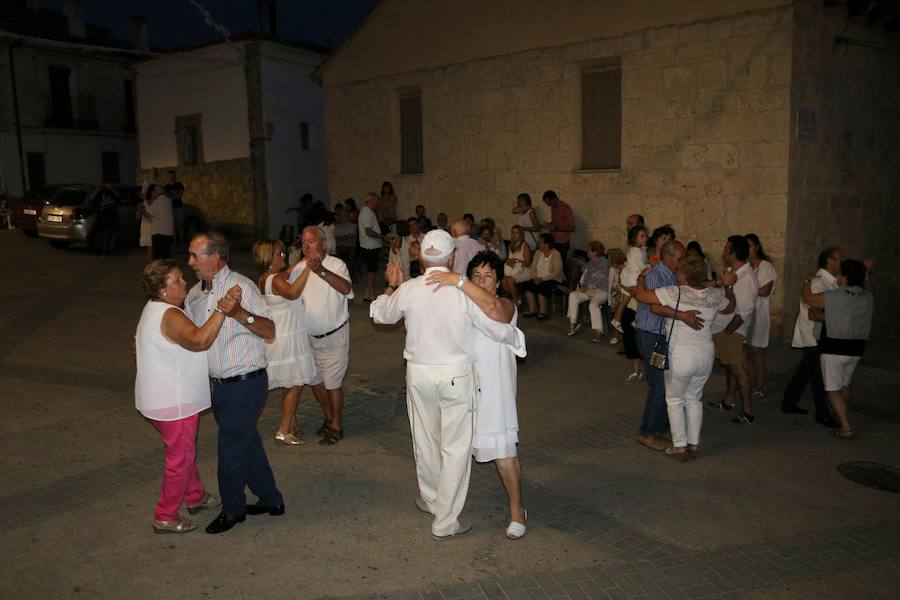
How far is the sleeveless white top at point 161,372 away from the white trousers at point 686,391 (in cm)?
363

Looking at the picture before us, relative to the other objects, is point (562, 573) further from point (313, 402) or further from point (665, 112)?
point (665, 112)

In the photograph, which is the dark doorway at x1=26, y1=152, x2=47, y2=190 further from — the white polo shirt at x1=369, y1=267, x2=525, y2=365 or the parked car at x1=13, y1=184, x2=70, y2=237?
the white polo shirt at x1=369, y1=267, x2=525, y2=365

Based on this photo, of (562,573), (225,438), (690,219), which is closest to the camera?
(562,573)

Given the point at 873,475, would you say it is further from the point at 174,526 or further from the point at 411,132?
the point at 411,132

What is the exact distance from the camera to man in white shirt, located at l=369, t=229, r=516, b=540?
15.3 feet

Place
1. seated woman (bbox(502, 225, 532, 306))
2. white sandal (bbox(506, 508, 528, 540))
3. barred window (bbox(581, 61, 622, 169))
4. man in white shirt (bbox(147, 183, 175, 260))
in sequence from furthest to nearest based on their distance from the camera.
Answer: man in white shirt (bbox(147, 183, 175, 260)) → barred window (bbox(581, 61, 622, 169)) → seated woman (bbox(502, 225, 532, 306)) → white sandal (bbox(506, 508, 528, 540))

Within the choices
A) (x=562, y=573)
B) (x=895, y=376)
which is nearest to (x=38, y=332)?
(x=562, y=573)

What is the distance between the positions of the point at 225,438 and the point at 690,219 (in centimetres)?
890

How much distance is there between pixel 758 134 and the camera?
36.0 ft

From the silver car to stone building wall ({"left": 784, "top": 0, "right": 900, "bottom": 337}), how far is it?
48.2 feet

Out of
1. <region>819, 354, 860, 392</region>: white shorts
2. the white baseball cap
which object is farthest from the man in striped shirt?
<region>819, 354, 860, 392</region>: white shorts

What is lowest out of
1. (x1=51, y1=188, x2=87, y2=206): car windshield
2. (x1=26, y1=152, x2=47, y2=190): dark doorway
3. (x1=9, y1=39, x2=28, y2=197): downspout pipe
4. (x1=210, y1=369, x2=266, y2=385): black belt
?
(x1=210, y1=369, x2=266, y2=385): black belt

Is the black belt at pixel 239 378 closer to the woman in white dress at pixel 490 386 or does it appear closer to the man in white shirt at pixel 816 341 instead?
the woman in white dress at pixel 490 386

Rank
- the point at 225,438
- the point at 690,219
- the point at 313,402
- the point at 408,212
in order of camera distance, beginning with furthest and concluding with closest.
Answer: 1. the point at 408,212
2. the point at 690,219
3. the point at 313,402
4. the point at 225,438
